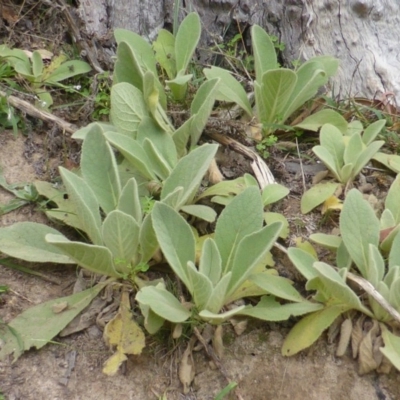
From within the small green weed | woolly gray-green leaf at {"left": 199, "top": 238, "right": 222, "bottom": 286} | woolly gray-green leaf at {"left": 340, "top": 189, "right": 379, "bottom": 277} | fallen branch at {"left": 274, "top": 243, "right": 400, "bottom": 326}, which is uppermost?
woolly gray-green leaf at {"left": 340, "top": 189, "right": 379, "bottom": 277}

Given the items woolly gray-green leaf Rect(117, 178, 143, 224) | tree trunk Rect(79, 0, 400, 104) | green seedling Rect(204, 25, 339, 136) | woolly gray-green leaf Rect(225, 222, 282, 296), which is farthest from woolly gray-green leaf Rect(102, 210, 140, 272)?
tree trunk Rect(79, 0, 400, 104)

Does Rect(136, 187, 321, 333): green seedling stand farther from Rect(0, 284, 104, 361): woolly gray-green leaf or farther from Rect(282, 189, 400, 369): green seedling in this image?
Rect(0, 284, 104, 361): woolly gray-green leaf

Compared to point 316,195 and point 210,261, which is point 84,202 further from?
point 316,195

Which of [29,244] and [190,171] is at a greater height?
[190,171]

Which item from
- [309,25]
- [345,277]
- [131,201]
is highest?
[309,25]

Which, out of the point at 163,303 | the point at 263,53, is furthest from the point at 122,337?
the point at 263,53

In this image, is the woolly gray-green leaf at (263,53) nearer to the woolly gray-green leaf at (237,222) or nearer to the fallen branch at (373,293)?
the woolly gray-green leaf at (237,222)

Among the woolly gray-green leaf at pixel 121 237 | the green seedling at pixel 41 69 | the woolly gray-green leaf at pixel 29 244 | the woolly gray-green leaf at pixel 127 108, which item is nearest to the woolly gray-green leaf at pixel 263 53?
the woolly gray-green leaf at pixel 127 108
